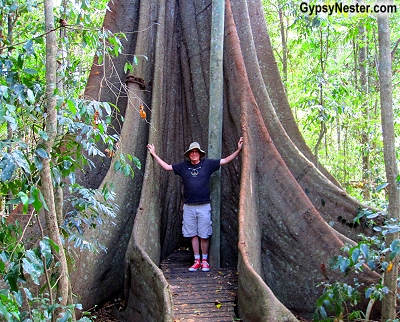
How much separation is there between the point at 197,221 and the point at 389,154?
240cm

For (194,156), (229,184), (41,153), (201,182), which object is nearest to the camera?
(41,153)

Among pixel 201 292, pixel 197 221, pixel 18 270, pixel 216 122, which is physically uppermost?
pixel 216 122

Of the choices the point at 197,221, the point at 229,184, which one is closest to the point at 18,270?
the point at 197,221

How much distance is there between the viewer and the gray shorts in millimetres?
5035

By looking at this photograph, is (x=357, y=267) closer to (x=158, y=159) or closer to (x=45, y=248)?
(x=45, y=248)

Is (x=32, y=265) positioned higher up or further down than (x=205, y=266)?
higher up

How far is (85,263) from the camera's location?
432 cm

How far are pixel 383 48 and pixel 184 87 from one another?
319cm

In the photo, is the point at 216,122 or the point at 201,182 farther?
the point at 216,122

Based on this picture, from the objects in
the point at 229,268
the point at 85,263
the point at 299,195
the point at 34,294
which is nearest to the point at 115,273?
the point at 85,263

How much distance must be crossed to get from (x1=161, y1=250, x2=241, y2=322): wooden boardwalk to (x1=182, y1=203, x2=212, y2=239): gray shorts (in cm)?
40

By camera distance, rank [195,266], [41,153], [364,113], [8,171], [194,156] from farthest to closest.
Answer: [364,113] < [194,156] < [195,266] < [41,153] < [8,171]

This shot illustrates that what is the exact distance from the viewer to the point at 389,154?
359 centimetres

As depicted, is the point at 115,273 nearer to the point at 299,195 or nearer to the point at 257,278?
the point at 257,278
